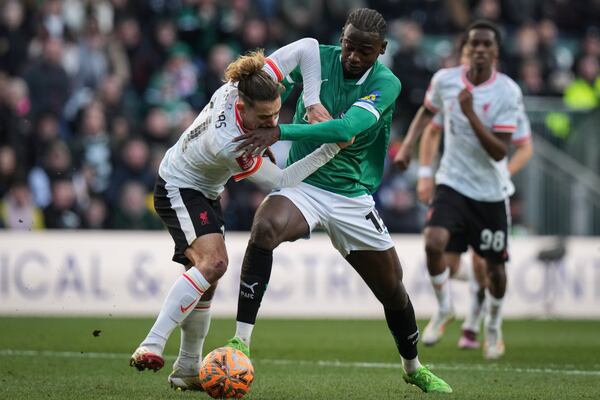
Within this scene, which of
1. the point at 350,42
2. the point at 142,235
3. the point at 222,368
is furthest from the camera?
the point at 142,235

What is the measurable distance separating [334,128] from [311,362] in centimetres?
326

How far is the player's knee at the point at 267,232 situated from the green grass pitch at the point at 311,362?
36.8 inches

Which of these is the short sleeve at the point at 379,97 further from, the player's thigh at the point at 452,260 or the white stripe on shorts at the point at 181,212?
the player's thigh at the point at 452,260

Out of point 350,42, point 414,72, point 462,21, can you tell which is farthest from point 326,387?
point 462,21

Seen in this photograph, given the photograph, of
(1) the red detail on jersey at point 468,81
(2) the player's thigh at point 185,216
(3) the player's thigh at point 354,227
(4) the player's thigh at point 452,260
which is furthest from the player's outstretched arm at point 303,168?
(4) the player's thigh at point 452,260

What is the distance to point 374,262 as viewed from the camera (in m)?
7.23

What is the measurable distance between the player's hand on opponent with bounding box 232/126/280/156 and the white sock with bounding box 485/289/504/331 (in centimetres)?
422

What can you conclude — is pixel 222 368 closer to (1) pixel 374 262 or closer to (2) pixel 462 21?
(1) pixel 374 262

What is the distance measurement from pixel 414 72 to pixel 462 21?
9.10 ft

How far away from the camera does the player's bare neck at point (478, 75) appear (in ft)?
33.6

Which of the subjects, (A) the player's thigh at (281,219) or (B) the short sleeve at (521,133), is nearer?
(A) the player's thigh at (281,219)

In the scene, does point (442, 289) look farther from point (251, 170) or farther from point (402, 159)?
point (251, 170)

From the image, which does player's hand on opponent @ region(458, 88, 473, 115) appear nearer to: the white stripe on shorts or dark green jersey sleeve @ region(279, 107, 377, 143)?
dark green jersey sleeve @ region(279, 107, 377, 143)

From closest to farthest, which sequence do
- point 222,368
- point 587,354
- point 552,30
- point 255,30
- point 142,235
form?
point 222,368 → point 587,354 → point 142,235 → point 255,30 → point 552,30
